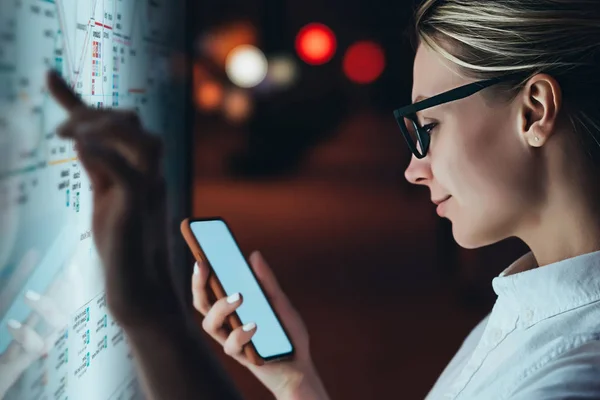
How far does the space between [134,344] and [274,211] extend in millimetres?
4677

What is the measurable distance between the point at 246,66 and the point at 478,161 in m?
5.89

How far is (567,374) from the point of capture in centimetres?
65

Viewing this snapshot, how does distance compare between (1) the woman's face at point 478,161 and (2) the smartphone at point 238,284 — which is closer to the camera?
(1) the woman's face at point 478,161

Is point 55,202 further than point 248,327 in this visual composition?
No

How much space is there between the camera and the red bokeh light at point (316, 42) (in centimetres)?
636

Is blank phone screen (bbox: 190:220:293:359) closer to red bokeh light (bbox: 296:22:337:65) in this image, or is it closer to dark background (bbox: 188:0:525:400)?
dark background (bbox: 188:0:525:400)

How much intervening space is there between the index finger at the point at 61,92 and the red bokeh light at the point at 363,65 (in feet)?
17.3

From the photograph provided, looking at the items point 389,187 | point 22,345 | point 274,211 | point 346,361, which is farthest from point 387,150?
point 22,345

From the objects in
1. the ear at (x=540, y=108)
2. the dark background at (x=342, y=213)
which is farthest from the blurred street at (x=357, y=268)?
the ear at (x=540, y=108)

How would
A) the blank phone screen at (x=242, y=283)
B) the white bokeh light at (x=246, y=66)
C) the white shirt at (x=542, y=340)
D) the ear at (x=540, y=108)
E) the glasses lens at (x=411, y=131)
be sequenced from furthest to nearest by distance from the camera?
1. the white bokeh light at (x=246, y=66)
2. the blank phone screen at (x=242, y=283)
3. the glasses lens at (x=411, y=131)
4. the ear at (x=540, y=108)
5. the white shirt at (x=542, y=340)

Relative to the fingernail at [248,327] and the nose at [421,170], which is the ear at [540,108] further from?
the fingernail at [248,327]

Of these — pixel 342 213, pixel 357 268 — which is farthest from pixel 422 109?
pixel 342 213

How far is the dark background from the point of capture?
2.52m

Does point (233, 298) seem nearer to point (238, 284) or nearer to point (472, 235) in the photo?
point (238, 284)
